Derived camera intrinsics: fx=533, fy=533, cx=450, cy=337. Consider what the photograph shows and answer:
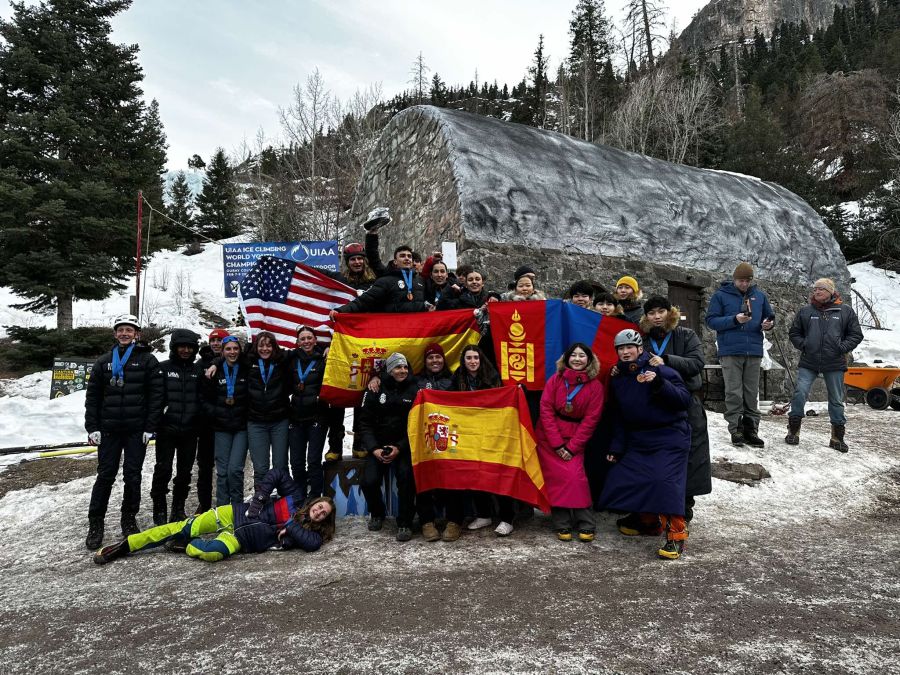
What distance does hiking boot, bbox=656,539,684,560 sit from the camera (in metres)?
3.93

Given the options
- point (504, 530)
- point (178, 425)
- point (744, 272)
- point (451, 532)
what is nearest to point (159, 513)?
point (178, 425)

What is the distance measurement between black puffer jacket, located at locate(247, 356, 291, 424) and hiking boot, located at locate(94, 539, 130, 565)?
1.42 meters

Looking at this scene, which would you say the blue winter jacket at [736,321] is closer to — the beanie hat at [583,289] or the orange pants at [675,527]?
the beanie hat at [583,289]

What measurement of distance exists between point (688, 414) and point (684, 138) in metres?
27.9

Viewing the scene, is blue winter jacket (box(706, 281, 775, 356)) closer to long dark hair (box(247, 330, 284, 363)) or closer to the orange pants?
the orange pants

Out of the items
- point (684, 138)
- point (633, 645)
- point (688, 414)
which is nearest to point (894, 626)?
point (633, 645)

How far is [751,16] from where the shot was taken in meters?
72.8

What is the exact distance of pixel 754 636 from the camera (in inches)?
109

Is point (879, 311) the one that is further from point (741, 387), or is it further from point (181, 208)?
point (181, 208)

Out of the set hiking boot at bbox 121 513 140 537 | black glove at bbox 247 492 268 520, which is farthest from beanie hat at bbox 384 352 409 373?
hiking boot at bbox 121 513 140 537

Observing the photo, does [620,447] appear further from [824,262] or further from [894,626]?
[824,262]

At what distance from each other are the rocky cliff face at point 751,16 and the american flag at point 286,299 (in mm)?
82556

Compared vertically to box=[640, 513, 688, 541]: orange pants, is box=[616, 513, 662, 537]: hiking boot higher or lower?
lower

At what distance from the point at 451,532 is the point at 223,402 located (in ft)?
8.20
